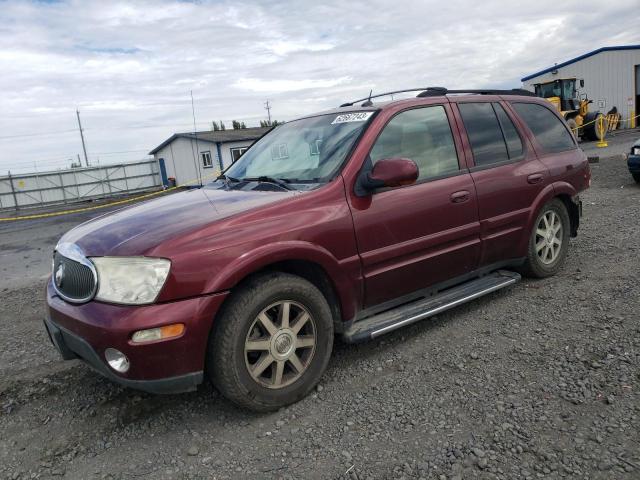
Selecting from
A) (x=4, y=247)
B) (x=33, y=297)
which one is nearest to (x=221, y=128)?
(x=4, y=247)

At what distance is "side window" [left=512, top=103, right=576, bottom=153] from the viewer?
15.2ft

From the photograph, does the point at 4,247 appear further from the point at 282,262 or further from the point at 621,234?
the point at 621,234

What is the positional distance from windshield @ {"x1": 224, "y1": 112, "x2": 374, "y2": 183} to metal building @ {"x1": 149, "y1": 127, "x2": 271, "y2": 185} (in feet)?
85.1

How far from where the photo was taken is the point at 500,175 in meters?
4.13

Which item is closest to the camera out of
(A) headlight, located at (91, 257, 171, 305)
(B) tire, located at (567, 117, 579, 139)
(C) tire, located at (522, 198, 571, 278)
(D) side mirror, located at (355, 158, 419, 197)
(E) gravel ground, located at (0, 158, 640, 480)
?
(E) gravel ground, located at (0, 158, 640, 480)

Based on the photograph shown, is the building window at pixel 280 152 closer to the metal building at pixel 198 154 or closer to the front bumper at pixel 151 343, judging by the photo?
the front bumper at pixel 151 343

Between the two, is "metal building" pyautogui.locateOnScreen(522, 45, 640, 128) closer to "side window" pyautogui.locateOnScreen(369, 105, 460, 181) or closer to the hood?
"side window" pyautogui.locateOnScreen(369, 105, 460, 181)

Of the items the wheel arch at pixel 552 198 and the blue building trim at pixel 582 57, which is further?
the blue building trim at pixel 582 57

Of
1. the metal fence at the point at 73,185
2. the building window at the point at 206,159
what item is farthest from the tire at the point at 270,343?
the metal fence at the point at 73,185

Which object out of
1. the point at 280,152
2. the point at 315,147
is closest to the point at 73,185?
the point at 280,152

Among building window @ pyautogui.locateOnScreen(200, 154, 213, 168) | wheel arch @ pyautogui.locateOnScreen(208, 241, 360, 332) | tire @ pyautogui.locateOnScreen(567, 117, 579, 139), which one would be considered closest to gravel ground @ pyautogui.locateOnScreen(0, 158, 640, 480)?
wheel arch @ pyautogui.locateOnScreen(208, 241, 360, 332)

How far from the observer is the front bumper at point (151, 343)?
254 centimetres

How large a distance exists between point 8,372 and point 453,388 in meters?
3.22

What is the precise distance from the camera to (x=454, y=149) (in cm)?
392
